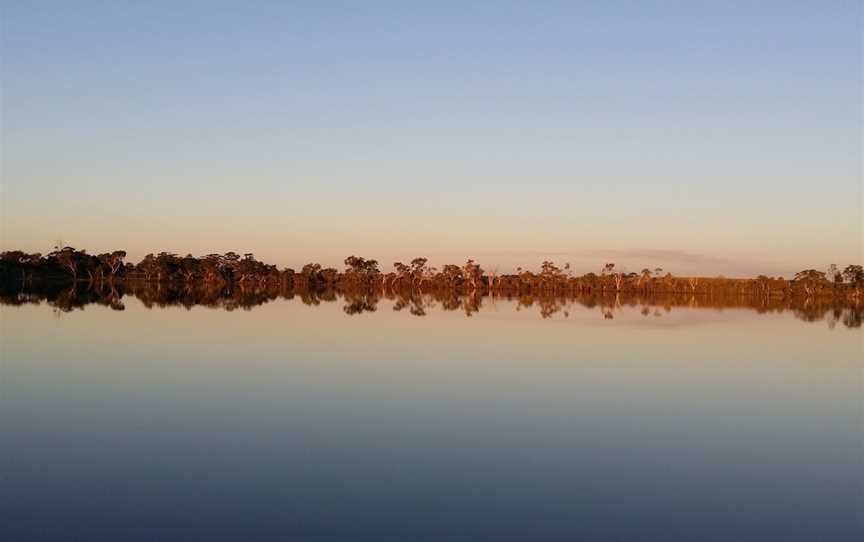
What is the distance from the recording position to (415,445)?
358 inches

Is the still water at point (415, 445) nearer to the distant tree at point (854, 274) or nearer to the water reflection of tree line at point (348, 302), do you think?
the water reflection of tree line at point (348, 302)

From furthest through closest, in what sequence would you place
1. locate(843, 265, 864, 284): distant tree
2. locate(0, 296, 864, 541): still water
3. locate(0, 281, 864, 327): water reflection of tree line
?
locate(843, 265, 864, 284): distant tree < locate(0, 281, 864, 327): water reflection of tree line < locate(0, 296, 864, 541): still water

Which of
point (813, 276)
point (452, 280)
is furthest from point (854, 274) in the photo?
point (452, 280)

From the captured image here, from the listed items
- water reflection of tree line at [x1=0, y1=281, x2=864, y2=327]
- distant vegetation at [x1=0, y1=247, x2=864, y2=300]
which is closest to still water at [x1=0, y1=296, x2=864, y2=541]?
water reflection of tree line at [x1=0, y1=281, x2=864, y2=327]

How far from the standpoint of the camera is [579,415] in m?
11.4

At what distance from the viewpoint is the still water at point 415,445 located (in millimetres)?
6414

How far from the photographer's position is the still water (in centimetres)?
641

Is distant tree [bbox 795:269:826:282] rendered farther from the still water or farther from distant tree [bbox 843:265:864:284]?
the still water

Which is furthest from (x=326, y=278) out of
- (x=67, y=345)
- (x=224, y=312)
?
(x=67, y=345)

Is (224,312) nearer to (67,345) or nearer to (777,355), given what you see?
(67,345)

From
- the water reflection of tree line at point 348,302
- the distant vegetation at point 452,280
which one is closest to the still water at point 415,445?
the water reflection of tree line at point 348,302

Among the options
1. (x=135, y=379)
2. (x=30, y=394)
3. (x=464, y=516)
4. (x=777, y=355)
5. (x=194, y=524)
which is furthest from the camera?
(x=777, y=355)

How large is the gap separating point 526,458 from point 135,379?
8235 mm

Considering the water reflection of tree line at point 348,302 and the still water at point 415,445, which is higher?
the water reflection of tree line at point 348,302
